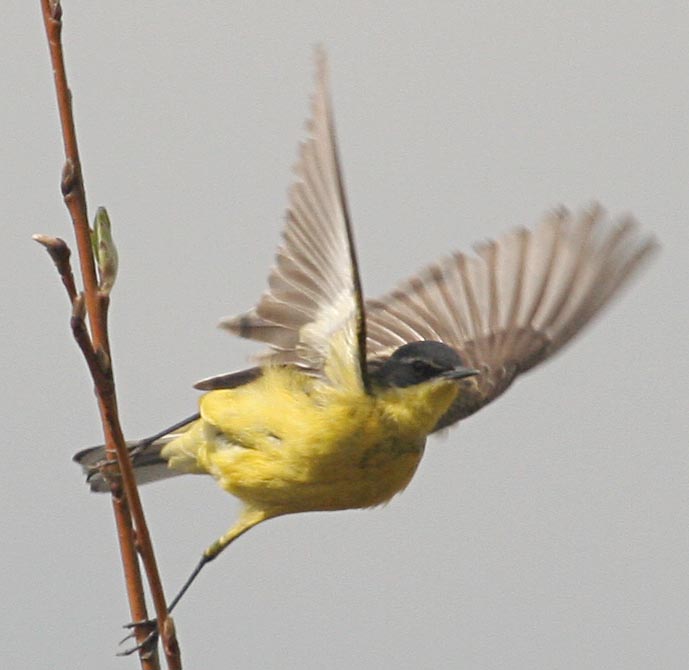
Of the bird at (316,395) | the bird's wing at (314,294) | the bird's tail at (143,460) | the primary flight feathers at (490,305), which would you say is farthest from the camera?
the bird's tail at (143,460)

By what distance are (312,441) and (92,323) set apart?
1737mm

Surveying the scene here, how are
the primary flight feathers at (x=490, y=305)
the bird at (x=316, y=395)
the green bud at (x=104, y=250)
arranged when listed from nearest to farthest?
the green bud at (x=104, y=250), the bird at (x=316, y=395), the primary flight feathers at (x=490, y=305)

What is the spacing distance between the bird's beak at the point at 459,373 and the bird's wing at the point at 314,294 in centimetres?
29

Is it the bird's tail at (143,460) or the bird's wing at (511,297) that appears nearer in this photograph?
the bird's tail at (143,460)

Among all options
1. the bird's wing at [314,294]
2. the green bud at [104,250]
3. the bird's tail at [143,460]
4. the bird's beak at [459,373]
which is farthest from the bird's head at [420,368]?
the green bud at [104,250]

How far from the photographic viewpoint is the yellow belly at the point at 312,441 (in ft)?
13.4

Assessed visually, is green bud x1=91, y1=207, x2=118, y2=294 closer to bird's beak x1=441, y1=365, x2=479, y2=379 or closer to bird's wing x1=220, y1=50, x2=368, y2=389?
bird's wing x1=220, y1=50, x2=368, y2=389

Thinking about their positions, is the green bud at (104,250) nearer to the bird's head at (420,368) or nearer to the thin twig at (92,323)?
the thin twig at (92,323)

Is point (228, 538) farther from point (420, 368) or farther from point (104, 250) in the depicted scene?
point (104, 250)

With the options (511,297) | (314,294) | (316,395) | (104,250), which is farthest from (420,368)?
(511,297)

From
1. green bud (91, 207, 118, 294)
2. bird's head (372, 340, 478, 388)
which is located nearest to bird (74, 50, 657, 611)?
bird's head (372, 340, 478, 388)

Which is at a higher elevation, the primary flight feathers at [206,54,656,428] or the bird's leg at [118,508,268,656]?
the primary flight feathers at [206,54,656,428]

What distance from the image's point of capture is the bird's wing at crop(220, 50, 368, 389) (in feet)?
11.1

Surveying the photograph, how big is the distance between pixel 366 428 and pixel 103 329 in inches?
72.0
